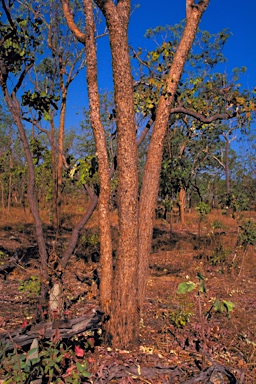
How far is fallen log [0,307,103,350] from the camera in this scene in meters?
3.26

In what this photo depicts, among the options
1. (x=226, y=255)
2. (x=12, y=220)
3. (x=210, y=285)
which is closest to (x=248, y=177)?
(x=12, y=220)

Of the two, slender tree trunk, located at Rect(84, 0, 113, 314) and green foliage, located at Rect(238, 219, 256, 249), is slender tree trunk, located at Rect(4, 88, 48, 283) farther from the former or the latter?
green foliage, located at Rect(238, 219, 256, 249)

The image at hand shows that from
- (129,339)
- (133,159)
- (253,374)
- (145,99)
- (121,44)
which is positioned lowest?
(253,374)

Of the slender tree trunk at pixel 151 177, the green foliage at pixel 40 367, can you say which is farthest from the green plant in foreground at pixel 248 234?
the green foliage at pixel 40 367

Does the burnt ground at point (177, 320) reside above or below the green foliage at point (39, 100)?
below

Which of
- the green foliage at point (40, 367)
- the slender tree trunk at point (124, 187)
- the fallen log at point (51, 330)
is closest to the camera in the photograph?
the green foliage at point (40, 367)

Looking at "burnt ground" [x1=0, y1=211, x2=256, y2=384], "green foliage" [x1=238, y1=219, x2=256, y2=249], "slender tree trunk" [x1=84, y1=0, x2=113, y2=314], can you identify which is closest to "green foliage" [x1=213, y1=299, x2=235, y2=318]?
"burnt ground" [x1=0, y1=211, x2=256, y2=384]

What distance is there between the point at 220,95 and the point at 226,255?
4.91m

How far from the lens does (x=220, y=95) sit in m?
5.30

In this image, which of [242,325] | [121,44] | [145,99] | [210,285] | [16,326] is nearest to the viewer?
[121,44]

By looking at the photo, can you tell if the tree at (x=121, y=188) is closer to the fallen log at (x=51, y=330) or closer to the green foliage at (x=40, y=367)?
the fallen log at (x=51, y=330)

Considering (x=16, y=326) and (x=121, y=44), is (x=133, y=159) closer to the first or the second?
(x=121, y=44)

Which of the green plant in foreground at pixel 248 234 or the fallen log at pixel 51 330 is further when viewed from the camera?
the green plant in foreground at pixel 248 234

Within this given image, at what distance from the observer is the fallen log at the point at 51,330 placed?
10.7ft
